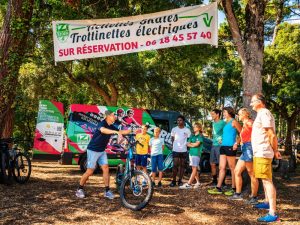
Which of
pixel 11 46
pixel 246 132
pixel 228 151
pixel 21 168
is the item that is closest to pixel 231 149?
pixel 228 151

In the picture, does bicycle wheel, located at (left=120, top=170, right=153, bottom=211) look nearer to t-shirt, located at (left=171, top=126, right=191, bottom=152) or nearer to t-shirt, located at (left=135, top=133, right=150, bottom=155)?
t-shirt, located at (left=135, top=133, right=150, bottom=155)

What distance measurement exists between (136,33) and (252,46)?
268 cm

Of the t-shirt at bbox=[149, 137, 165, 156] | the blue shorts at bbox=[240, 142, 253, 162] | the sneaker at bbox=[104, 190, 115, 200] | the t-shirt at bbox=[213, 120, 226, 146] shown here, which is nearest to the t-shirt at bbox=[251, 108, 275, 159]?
the blue shorts at bbox=[240, 142, 253, 162]

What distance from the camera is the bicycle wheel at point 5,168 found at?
25.2ft

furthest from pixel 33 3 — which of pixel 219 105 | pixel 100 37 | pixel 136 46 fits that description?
pixel 219 105

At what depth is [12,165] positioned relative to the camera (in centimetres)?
805

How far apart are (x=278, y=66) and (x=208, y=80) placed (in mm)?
10988

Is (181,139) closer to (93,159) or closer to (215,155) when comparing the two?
(215,155)

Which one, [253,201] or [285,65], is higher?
[285,65]

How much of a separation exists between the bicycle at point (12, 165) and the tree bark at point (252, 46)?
217 inches

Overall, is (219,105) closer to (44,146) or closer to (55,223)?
(44,146)

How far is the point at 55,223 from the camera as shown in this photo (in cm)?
488

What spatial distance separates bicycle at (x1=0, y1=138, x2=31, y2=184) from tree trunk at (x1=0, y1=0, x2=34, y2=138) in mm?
622

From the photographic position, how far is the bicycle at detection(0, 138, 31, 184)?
7.72 m
